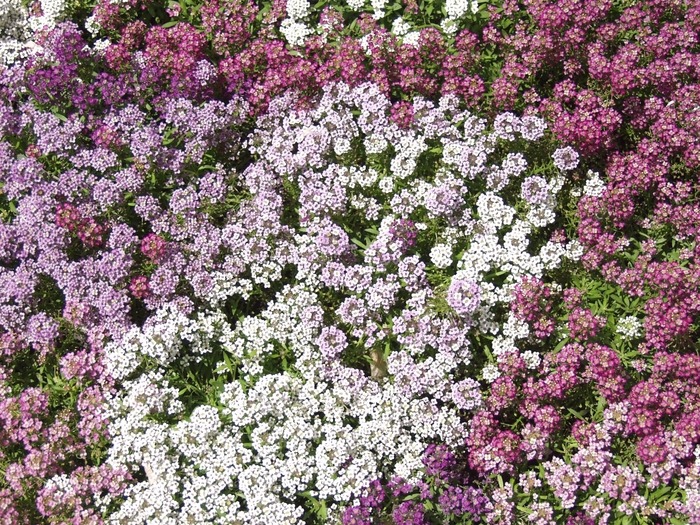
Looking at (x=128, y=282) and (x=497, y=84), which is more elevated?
(x=497, y=84)

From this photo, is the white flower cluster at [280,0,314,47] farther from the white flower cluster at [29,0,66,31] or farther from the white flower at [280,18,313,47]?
the white flower cluster at [29,0,66,31]

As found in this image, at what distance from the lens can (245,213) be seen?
8.68 metres

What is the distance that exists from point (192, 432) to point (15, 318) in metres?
2.44

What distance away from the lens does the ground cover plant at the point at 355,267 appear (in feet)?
24.0

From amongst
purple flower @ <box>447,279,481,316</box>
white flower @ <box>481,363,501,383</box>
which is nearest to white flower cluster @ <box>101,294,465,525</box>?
white flower @ <box>481,363,501,383</box>

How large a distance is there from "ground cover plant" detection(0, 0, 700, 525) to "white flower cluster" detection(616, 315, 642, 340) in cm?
3

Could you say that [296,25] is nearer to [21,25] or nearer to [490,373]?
[21,25]

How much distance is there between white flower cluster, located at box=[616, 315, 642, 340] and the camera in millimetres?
7719

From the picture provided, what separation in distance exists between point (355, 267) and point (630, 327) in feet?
9.22

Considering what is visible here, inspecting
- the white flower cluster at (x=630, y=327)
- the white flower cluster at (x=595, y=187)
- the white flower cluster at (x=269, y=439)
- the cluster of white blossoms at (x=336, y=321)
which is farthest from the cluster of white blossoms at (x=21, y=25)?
the white flower cluster at (x=630, y=327)

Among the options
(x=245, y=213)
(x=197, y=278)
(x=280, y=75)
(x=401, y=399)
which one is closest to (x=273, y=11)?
(x=280, y=75)

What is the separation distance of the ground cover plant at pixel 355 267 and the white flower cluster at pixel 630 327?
0.08 ft

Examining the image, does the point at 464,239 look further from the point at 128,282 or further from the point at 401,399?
the point at 128,282

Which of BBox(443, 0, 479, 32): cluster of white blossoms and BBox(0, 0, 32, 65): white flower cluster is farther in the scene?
BBox(0, 0, 32, 65): white flower cluster
